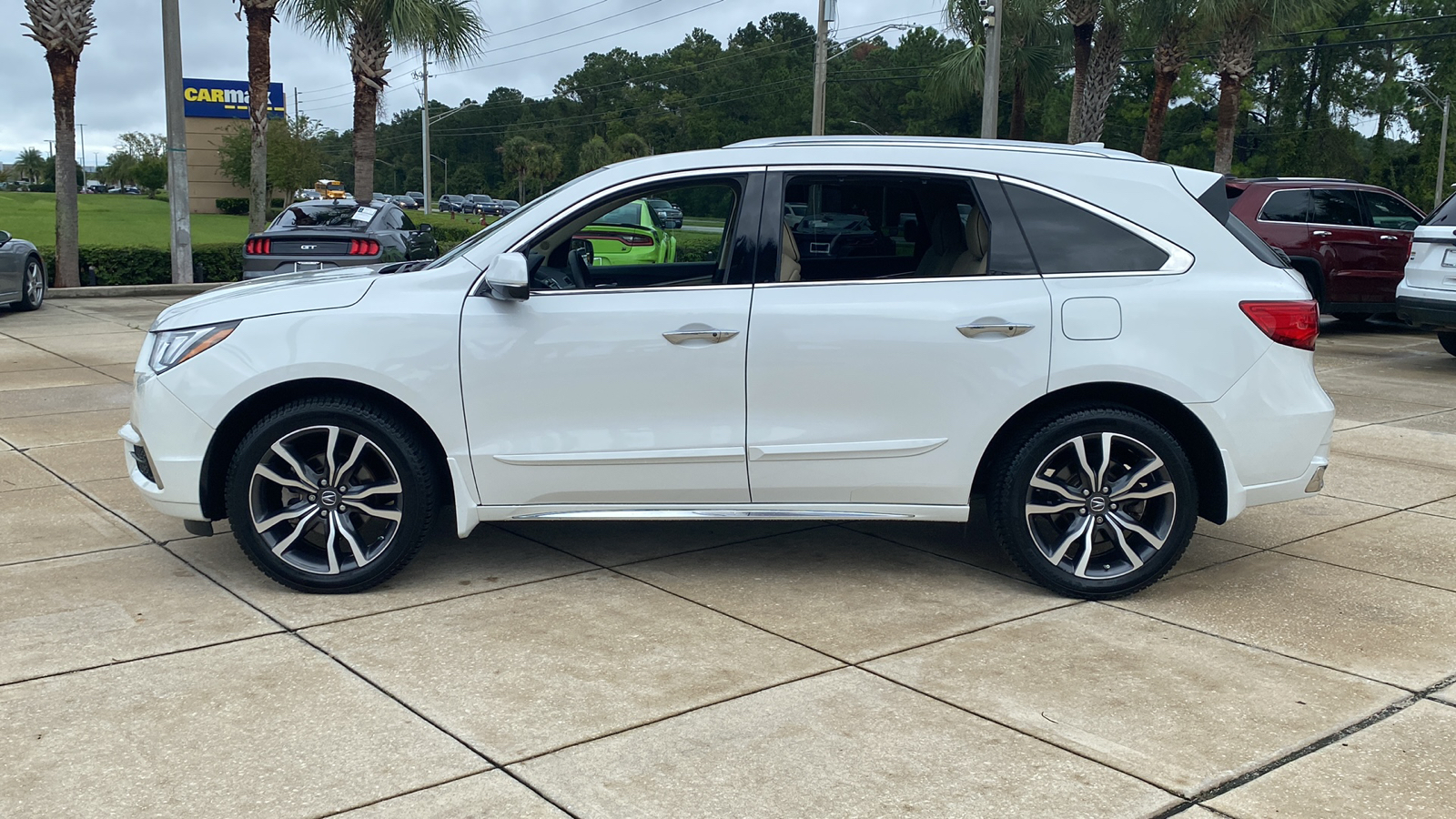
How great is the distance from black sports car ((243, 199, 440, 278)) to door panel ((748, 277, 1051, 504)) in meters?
9.88

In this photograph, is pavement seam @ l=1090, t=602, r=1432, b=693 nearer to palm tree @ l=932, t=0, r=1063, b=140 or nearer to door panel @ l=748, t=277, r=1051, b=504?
door panel @ l=748, t=277, r=1051, b=504

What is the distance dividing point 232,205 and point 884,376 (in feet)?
273

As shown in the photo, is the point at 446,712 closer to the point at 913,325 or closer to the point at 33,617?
the point at 33,617

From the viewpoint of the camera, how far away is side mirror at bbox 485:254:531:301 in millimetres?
4473

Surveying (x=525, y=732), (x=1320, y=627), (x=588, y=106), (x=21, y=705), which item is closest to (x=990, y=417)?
(x=1320, y=627)

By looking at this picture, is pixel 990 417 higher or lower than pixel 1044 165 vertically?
lower

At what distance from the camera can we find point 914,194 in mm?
4961

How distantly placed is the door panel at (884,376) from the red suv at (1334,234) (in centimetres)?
1029

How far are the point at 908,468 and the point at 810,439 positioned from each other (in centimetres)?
40

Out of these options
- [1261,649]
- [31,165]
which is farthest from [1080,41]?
[31,165]

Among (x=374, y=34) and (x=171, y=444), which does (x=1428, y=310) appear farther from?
(x=374, y=34)

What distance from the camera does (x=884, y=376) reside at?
465 centimetres

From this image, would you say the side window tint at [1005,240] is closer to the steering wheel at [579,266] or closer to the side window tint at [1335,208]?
the steering wheel at [579,266]

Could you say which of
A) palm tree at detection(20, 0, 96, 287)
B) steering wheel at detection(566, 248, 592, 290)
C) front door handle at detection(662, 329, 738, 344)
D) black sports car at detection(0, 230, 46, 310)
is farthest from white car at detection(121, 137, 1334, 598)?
palm tree at detection(20, 0, 96, 287)
